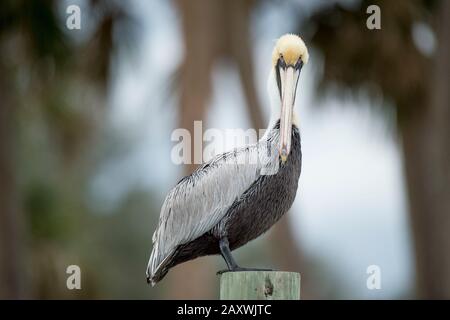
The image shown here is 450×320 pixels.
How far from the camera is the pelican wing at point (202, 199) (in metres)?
5.41

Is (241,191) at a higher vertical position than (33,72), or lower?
lower

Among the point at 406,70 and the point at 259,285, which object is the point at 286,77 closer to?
the point at 259,285

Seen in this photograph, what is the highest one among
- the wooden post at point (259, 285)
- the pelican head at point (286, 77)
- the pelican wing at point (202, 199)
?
the pelican head at point (286, 77)

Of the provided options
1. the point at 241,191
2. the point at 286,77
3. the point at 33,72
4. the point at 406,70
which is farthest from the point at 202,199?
the point at 33,72

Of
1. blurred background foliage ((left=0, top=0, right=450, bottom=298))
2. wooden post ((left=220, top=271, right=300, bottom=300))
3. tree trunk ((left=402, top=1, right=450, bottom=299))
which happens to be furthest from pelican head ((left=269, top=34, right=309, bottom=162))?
tree trunk ((left=402, top=1, right=450, bottom=299))

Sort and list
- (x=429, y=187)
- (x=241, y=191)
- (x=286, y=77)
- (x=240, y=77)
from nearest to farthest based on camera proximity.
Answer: (x=286, y=77) < (x=241, y=191) < (x=240, y=77) < (x=429, y=187)

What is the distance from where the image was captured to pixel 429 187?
15.9m

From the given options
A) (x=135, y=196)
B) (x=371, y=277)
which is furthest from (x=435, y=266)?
(x=135, y=196)

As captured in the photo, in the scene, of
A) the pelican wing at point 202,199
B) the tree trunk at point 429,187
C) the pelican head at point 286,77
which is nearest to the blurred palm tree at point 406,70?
the tree trunk at point 429,187

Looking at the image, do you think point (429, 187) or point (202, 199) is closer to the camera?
point (202, 199)

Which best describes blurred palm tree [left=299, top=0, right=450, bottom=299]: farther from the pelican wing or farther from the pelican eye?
the pelican eye

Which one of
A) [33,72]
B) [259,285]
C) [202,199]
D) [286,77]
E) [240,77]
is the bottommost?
[259,285]

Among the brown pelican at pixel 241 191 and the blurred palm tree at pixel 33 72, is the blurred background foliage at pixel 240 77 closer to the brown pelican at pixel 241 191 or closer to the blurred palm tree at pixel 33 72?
the blurred palm tree at pixel 33 72

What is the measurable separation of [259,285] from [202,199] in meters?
0.48
